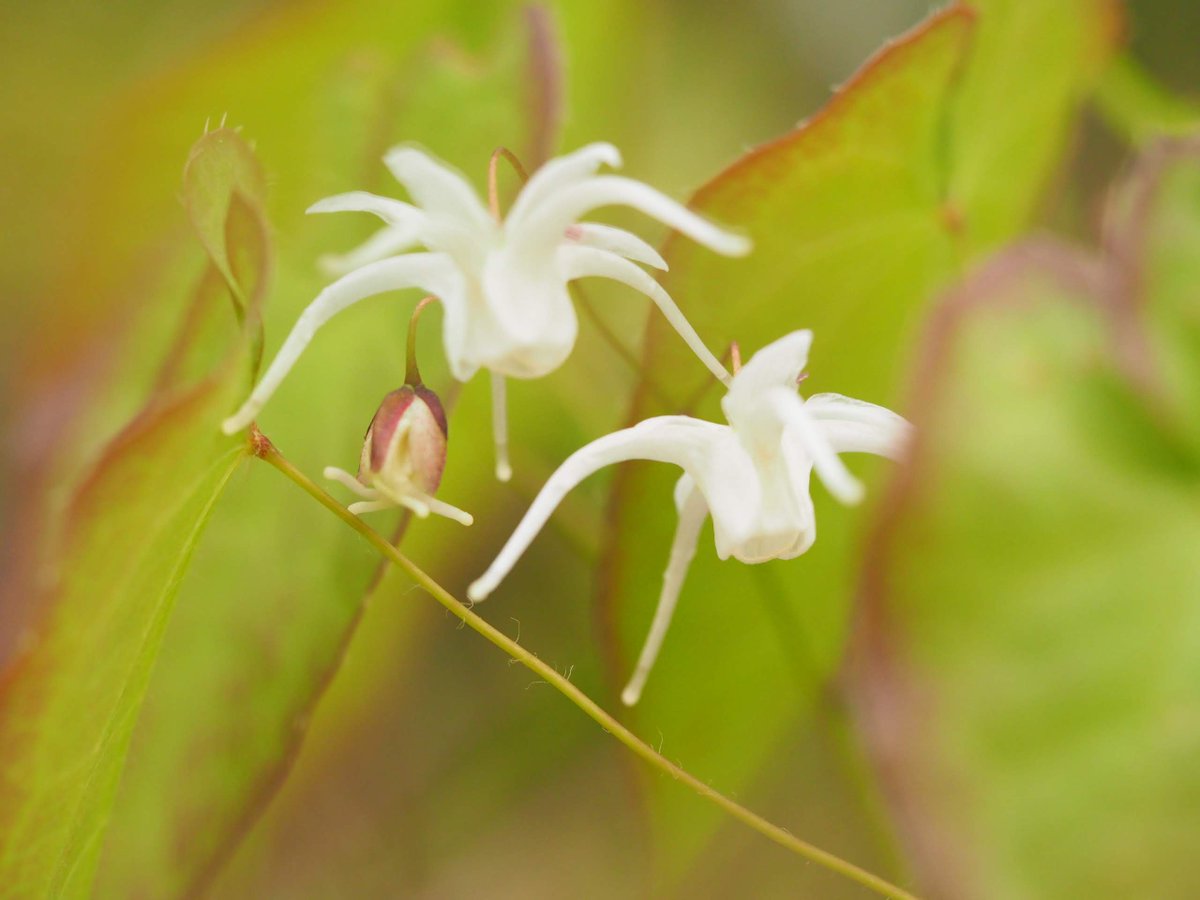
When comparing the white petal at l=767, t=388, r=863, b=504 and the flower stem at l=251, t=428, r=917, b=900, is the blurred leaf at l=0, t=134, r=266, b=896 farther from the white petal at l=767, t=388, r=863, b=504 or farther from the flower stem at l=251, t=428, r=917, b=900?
the white petal at l=767, t=388, r=863, b=504


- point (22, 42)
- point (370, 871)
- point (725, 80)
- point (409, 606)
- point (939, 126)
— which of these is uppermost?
point (725, 80)

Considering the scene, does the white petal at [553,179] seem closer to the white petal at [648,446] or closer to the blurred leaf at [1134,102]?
the white petal at [648,446]

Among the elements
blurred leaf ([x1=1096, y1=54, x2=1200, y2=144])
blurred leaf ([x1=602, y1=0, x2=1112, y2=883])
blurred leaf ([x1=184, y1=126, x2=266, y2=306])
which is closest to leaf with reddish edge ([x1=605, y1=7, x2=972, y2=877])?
blurred leaf ([x1=602, y1=0, x2=1112, y2=883])

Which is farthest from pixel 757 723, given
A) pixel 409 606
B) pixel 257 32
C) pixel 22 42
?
pixel 22 42

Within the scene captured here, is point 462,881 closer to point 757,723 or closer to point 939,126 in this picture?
point 757,723

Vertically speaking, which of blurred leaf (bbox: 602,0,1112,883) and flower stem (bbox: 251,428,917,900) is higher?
blurred leaf (bbox: 602,0,1112,883)

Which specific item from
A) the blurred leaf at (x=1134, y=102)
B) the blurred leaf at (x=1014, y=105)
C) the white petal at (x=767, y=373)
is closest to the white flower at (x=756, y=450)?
the white petal at (x=767, y=373)
